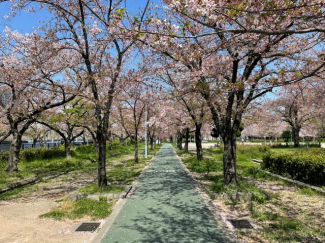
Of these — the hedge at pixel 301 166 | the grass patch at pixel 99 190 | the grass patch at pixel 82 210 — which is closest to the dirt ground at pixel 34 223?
the grass patch at pixel 82 210

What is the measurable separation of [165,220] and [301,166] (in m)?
7.42

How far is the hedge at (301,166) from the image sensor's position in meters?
9.39

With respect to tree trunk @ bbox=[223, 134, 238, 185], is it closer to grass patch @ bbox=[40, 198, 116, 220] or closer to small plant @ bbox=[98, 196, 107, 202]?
grass patch @ bbox=[40, 198, 116, 220]

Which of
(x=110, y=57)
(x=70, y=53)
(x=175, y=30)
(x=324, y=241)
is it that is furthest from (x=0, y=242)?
(x=70, y=53)

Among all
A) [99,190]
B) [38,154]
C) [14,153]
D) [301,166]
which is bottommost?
[99,190]

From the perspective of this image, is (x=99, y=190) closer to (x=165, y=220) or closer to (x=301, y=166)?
(x=165, y=220)

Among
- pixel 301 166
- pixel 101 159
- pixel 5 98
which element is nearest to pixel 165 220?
pixel 101 159

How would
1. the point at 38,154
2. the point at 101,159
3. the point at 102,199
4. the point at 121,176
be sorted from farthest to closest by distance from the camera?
the point at 38,154, the point at 121,176, the point at 101,159, the point at 102,199

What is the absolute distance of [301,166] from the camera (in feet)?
34.8

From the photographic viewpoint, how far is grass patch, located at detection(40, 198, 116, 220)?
639cm

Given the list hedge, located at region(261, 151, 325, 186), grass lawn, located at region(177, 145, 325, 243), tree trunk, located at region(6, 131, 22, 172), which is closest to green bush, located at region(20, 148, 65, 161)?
tree trunk, located at region(6, 131, 22, 172)

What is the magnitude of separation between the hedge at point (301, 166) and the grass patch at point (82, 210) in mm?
7505

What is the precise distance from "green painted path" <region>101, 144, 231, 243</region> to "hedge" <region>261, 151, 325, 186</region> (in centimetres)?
464

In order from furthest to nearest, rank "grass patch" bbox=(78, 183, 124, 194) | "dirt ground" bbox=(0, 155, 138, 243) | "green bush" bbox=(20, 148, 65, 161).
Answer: "green bush" bbox=(20, 148, 65, 161), "grass patch" bbox=(78, 183, 124, 194), "dirt ground" bbox=(0, 155, 138, 243)
